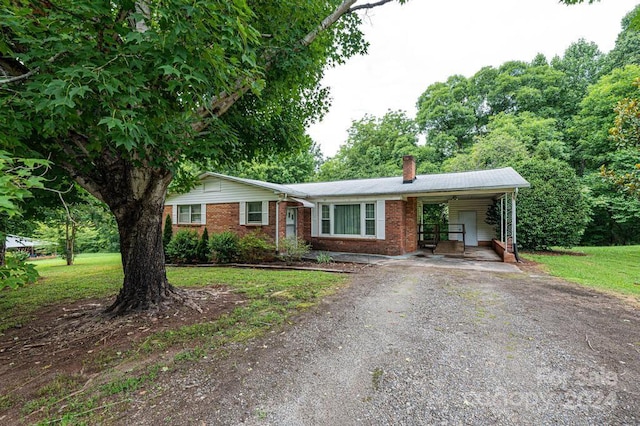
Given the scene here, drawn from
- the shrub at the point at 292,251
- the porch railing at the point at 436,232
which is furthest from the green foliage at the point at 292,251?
the porch railing at the point at 436,232

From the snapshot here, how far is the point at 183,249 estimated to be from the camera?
12.4 meters

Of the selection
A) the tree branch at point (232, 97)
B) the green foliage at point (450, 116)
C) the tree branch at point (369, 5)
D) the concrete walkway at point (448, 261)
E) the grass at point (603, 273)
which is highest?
the green foliage at point (450, 116)

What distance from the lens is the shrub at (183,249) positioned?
12283 millimetres

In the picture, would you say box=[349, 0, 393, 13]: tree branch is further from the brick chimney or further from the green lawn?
the brick chimney

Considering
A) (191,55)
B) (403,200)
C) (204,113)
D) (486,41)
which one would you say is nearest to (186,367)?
(191,55)

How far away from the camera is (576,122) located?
2105 centimetres

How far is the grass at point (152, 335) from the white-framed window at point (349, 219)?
4.45 m

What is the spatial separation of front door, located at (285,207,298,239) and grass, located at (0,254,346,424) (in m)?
4.42

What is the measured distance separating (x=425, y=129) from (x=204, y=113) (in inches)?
1211

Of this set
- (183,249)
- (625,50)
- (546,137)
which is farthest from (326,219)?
(625,50)

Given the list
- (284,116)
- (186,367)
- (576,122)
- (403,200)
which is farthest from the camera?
(576,122)

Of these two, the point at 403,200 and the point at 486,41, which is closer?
the point at 403,200

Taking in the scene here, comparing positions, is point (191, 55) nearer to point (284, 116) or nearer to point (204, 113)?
point (204, 113)

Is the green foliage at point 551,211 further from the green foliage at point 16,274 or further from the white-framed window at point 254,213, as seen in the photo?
the green foliage at point 16,274
